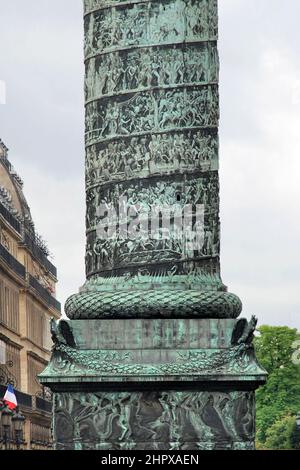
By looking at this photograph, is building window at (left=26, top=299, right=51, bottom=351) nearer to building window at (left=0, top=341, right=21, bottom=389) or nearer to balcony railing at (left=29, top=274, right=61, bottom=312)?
balcony railing at (left=29, top=274, right=61, bottom=312)

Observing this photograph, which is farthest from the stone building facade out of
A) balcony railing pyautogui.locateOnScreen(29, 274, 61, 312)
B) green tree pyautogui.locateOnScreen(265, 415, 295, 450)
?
green tree pyautogui.locateOnScreen(265, 415, 295, 450)

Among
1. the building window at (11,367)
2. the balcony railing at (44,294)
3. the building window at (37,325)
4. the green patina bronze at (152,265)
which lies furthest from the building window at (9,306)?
the green patina bronze at (152,265)

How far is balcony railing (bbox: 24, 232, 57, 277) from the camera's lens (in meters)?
106

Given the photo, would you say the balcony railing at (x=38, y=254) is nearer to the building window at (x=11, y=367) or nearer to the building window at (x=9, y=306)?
the building window at (x=9, y=306)

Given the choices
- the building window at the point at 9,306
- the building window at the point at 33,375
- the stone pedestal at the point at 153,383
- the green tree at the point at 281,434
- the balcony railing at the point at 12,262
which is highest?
the balcony railing at the point at 12,262

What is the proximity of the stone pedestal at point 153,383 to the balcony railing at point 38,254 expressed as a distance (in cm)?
7431

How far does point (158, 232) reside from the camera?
99.6 ft

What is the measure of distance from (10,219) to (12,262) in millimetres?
1701

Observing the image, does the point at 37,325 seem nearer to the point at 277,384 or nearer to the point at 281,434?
the point at 281,434

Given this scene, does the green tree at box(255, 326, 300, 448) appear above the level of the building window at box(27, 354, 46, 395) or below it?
above

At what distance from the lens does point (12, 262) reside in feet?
322

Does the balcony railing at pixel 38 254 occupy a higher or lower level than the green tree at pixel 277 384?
higher

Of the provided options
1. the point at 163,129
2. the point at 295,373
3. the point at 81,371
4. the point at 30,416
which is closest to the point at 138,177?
the point at 163,129

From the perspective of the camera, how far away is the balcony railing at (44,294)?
107800 millimetres
